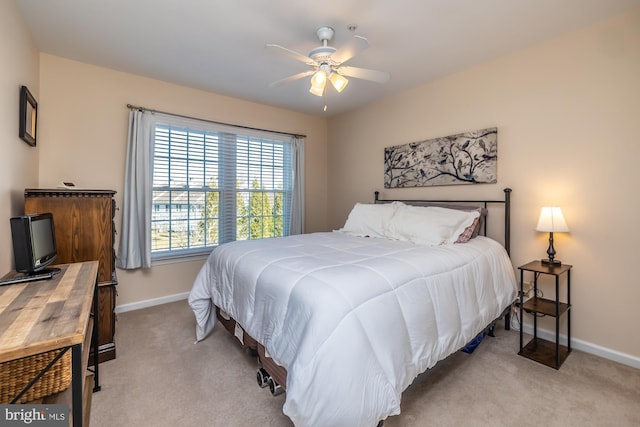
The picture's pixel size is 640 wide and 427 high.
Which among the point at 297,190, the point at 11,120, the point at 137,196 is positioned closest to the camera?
the point at 11,120

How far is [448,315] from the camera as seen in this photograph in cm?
175

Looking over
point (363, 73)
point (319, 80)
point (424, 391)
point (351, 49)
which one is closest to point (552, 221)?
point (424, 391)

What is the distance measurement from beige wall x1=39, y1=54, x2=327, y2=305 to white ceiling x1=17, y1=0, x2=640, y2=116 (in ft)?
0.60

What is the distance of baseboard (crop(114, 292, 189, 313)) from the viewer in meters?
3.15

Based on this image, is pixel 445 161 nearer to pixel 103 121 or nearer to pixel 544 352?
pixel 544 352

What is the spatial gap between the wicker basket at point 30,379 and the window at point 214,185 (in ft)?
6.78

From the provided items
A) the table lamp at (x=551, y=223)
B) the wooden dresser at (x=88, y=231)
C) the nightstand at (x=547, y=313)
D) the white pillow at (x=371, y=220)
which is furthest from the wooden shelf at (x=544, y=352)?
the wooden dresser at (x=88, y=231)

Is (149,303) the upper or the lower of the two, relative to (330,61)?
lower

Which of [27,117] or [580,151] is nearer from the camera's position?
[27,117]

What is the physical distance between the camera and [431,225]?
8.43 ft

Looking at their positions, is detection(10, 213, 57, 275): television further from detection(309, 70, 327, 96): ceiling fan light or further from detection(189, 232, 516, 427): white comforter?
detection(309, 70, 327, 96): ceiling fan light

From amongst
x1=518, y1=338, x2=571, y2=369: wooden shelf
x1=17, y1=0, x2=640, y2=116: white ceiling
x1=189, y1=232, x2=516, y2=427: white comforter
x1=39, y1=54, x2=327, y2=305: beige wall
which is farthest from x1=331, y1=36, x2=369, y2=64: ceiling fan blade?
x1=518, y1=338, x2=571, y2=369: wooden shelf

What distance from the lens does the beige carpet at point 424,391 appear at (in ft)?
5.27

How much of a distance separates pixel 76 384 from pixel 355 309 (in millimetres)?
1038
